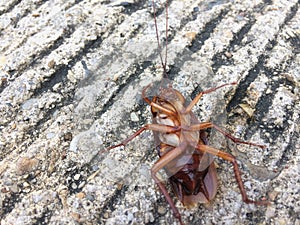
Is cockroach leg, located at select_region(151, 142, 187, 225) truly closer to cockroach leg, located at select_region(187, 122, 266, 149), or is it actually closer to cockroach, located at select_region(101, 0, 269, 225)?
cockroach, located at select_region(101, 0, 269, 225)

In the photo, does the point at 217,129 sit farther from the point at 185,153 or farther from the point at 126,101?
the point at 126,101

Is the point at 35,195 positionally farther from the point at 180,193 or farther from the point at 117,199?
the point at 180,193

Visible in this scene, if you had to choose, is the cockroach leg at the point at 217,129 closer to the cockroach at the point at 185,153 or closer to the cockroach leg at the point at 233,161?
the cockroach at the point at 185,153

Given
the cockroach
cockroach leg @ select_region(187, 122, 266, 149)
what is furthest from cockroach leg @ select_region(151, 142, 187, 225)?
cockroach leg @ select_region(187, 122, 266, 149)

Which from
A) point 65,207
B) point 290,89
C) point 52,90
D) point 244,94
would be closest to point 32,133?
point 52,90

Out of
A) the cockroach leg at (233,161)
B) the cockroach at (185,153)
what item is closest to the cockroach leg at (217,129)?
the cockroach at (185,153)

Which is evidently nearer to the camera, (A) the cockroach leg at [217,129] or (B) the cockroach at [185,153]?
(B) the cockroach at [185,153]

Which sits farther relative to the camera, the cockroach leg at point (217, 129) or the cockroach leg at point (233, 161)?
the cockroach leg at point (217, 129)
